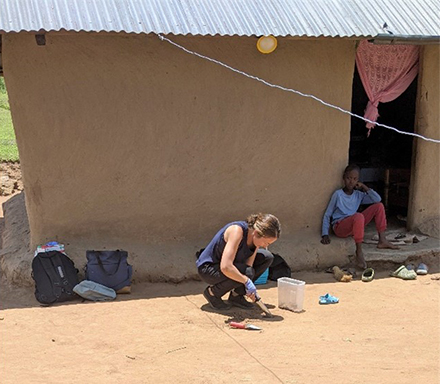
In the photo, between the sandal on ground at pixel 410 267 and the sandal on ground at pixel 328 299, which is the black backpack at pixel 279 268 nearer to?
Result: the sandal on ground at pixel 328 299

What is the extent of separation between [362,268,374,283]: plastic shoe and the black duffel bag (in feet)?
8.12

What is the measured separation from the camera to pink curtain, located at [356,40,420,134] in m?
7.17

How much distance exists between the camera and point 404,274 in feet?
22.5

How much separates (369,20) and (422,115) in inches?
55.2

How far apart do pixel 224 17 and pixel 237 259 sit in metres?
2.40

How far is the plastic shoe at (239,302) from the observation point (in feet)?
19.1

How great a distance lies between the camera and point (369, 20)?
6.65 metres

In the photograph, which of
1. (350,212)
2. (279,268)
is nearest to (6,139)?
(279,268)

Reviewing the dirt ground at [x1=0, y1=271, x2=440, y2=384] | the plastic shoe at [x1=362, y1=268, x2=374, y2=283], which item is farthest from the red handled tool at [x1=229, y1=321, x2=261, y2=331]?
the plastic shoe at [x1=362, y1=268, x2=374, y2=283]

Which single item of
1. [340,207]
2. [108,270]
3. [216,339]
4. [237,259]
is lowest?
[216,339]

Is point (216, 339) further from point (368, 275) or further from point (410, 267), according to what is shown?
point (410, 267)

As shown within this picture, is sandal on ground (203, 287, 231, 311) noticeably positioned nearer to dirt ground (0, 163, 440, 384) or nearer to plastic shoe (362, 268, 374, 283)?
dirt ground (0, 163, 440, 384)

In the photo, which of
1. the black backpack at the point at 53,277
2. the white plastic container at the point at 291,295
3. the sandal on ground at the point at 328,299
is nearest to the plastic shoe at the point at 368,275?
the sandal on ground at the point at 328,299

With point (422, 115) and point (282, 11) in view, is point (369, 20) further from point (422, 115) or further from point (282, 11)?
point (422, 115)
